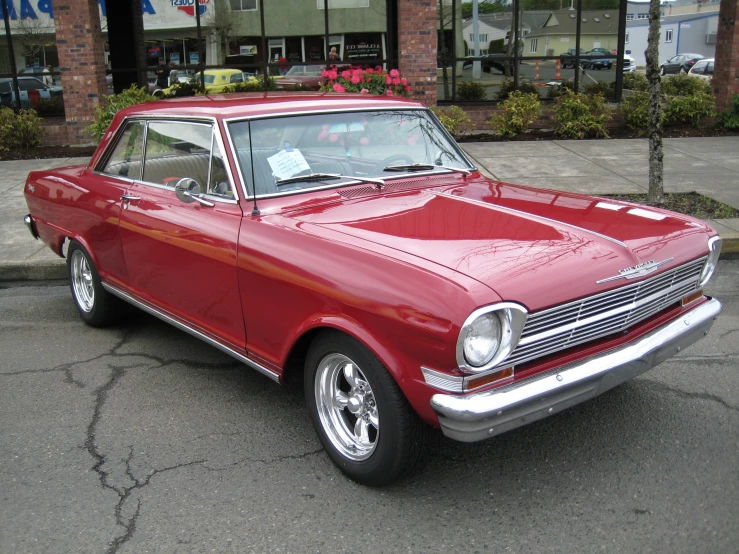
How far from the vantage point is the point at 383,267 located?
9.97ft

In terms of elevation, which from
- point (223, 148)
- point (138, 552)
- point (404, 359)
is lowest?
point (138, 552)

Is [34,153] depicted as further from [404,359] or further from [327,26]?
[404,359]

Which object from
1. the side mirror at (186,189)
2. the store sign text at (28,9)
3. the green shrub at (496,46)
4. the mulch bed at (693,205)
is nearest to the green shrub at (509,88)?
the green shrub at (496,46)

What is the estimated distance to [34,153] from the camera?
41.9 feet

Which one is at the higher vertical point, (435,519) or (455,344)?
(455,344)

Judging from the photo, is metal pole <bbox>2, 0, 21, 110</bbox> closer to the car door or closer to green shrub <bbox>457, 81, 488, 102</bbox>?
green shrub <bbox>457, 81, 488, 102</bbox>

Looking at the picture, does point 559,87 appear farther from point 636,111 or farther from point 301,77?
point 301,77

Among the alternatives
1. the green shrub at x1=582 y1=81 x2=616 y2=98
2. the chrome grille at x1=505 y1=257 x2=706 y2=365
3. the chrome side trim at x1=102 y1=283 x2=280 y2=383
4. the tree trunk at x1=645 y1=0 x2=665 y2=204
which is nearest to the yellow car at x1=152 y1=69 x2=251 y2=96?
the green shrub at x1=582 y1=81 x2=616 y2=98

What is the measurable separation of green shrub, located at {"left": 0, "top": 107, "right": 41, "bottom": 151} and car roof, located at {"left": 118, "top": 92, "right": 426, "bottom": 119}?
9179 mm

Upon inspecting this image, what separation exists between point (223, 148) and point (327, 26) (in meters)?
11.8

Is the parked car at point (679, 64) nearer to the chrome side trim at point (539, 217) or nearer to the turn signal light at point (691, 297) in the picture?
the turn signal light at point (691, 297)

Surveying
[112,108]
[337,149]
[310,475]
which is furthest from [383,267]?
[112,108]

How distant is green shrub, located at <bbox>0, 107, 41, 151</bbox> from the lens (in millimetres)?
12727

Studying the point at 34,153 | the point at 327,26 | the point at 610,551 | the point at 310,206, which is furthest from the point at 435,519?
the point at 327,26
